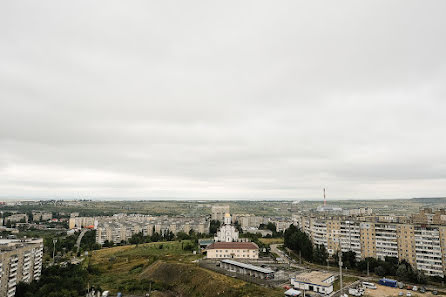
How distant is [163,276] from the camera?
47.9 m

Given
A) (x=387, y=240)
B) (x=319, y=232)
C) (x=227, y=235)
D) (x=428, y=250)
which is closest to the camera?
(x=428, y=250)

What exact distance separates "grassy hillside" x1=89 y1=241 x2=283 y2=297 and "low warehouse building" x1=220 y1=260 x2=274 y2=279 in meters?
3.45

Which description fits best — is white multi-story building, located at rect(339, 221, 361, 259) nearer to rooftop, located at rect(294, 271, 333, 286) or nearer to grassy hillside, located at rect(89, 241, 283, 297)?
rooftop, located at rect(294, 271, 333, 286)

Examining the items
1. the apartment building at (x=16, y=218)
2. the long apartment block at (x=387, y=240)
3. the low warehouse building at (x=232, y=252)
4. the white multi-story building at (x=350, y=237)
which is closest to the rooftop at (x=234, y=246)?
the low warehouse building at (x=232, y=252)

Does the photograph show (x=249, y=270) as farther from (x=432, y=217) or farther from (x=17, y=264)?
(x=432, y=217)

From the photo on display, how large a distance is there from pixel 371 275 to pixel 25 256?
166 feet

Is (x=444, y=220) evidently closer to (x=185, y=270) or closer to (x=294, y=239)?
(x=294, y=239)

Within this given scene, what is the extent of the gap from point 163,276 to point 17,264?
2030 centimetres

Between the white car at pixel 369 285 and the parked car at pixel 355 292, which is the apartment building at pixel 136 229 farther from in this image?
the parked car at pixel 355 292

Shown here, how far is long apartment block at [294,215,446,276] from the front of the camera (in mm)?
43531

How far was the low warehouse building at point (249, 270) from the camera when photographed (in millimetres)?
41781

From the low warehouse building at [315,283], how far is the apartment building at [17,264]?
1390 inches

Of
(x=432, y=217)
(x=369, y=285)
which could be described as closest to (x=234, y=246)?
(x=369, y=285)

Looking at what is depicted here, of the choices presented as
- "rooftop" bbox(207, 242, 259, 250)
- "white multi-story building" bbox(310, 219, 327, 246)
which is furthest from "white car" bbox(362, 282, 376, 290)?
"rooftop" bbox(207, 242, 259, 250)
